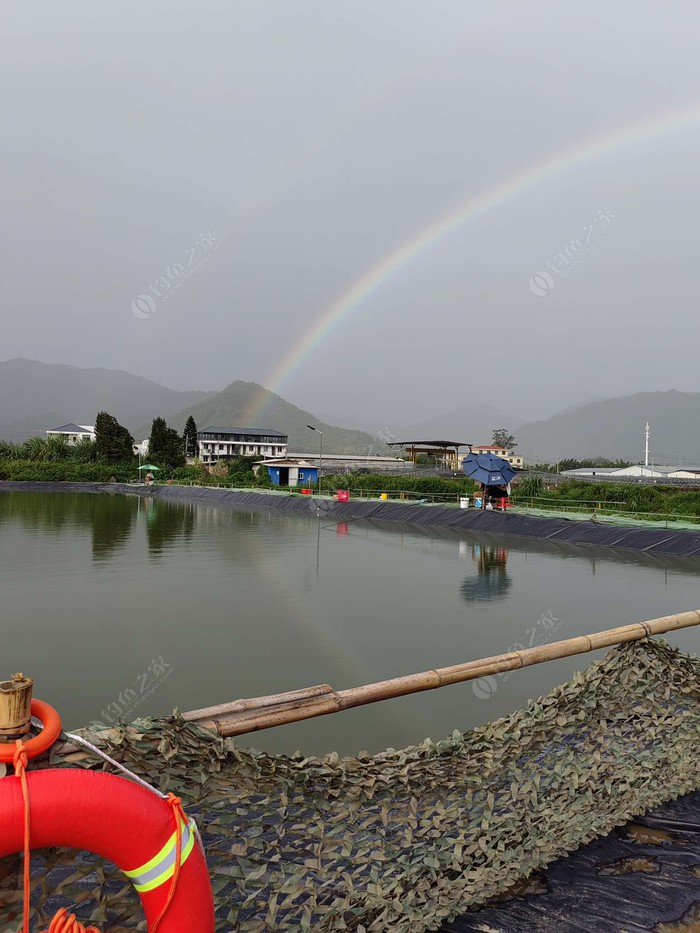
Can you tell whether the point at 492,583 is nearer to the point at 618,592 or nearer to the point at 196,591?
the point at 618,592

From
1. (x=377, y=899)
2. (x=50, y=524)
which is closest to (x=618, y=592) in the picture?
(x=377, y=899)

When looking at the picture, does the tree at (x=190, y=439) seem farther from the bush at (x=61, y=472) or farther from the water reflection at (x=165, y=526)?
the water reflection at (x=165, y=526)

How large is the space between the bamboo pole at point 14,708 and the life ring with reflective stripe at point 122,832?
10cm

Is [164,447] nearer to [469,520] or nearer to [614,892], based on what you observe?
[469,520]

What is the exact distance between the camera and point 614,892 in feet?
8.43

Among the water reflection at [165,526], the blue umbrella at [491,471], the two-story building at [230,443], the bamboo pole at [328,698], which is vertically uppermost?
the two-story building at [230,443]

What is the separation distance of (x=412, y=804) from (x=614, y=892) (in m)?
1.08

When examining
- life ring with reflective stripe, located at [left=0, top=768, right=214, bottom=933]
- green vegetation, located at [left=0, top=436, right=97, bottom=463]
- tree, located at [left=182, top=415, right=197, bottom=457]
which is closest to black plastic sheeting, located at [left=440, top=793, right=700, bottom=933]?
life ring with reflective stripe, located at [left=0, top=768, right=214, bottom=933]

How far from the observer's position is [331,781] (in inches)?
83.9

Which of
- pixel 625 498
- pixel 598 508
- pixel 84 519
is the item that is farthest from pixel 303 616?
pixel 625 498

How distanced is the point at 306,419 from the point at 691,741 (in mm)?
192175

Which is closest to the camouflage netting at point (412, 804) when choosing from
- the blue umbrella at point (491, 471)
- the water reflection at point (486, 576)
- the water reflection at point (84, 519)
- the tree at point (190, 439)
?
Result: the water reflection at point (486, 576)

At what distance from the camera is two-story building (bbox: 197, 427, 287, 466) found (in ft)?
245

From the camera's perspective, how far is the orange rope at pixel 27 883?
136 centimetres
